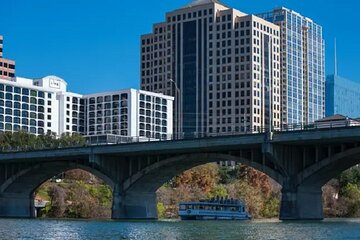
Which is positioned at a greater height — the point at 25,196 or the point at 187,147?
the point at 187,147

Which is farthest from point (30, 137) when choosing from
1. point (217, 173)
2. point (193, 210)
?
point (193, 210)

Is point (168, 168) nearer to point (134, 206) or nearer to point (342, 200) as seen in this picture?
point (134, 206)

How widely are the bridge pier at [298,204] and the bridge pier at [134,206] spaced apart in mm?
24601

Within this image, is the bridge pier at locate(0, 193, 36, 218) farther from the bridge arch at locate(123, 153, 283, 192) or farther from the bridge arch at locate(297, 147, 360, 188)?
the bridge arch at locate(297, 147, 360, 188)

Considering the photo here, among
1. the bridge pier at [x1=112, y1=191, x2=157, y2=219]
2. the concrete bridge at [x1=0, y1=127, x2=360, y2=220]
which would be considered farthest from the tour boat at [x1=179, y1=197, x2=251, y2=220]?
the concrete bridge at [x1=0, y1=127, x2=360, y2=220]

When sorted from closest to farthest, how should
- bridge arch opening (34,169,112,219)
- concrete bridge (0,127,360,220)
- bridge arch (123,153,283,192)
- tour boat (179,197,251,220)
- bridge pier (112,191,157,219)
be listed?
concrete bridge (0,127,360,220), bridge arch (123,153,283,192), bridge pier (112,191,157,219), tour boat (179,197,251,220), bridge arch opening (34,169,112,219)

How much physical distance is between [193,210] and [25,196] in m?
28.4

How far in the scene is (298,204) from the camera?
3472 inches

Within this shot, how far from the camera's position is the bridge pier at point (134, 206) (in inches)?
4131

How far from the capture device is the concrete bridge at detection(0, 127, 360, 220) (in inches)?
3406

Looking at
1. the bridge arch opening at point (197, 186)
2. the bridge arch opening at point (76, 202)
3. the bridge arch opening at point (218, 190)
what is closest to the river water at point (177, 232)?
the bridge arch opening at point (197, 186)

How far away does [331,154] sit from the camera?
8625 cm

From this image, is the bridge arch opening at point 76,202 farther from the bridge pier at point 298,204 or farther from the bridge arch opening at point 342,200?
the bridge arch opening at point 342,200

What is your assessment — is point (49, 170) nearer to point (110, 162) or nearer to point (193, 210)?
point (110, 162)
